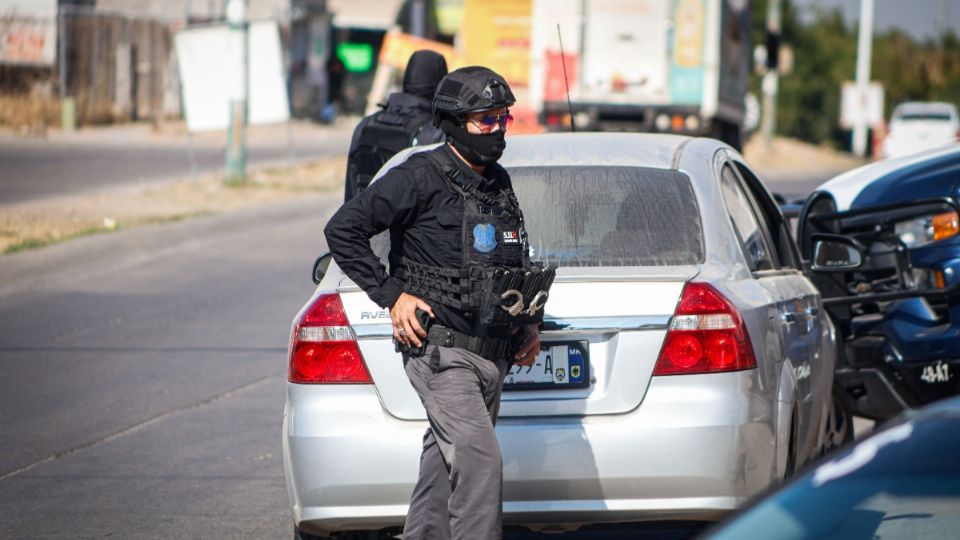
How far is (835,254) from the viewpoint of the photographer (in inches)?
256

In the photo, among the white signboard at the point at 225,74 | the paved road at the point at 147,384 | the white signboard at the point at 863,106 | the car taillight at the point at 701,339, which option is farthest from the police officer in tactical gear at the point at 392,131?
Answer: the white signboard at the point at 863,106

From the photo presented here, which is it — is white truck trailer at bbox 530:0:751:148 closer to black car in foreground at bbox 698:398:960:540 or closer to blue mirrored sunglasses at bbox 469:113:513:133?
blue mirrored sunglasses at bbox 469:113:513:133

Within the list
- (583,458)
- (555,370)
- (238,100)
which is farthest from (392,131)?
(238,100)

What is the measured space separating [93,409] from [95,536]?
8.46 feet

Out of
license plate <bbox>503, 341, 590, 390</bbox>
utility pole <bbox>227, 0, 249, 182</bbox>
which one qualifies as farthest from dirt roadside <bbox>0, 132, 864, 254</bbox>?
license plate <bbox>503, 341, 590, 390</bbox>

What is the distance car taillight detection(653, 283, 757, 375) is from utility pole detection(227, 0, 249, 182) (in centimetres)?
1594

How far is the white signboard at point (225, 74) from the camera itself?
20688 millimetres

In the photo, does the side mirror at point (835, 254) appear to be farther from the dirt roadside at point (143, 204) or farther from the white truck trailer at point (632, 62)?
the white truck trailer at point (632, 62)

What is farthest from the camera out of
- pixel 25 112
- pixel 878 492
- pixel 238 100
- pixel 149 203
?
pixel 25 112

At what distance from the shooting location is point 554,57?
27.1 m

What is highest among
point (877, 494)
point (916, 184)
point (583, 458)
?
point (916, 184)

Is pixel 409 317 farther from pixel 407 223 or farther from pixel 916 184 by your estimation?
pixel 916 184

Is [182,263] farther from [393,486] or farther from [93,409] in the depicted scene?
[393,486]

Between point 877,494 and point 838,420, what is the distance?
4.23 meters
